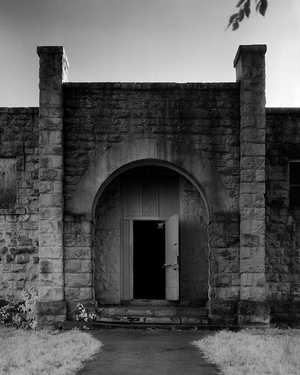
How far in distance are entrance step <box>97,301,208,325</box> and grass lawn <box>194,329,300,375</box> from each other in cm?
80

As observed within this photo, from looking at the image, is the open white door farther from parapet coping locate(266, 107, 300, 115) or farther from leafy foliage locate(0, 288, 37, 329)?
parapet coping locate(266, 107, 300, 115)

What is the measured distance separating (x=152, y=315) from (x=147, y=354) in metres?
2.02

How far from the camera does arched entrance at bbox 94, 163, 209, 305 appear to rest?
10484 millimetres

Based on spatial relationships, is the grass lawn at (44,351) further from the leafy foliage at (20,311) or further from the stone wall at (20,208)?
the stone wall at (20,208)

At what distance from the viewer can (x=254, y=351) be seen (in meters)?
7.29

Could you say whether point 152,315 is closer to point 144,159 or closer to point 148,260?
point 144,159

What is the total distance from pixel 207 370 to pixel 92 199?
4.07m

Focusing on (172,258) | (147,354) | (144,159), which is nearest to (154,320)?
(172,258)

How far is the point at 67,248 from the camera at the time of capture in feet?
30.8

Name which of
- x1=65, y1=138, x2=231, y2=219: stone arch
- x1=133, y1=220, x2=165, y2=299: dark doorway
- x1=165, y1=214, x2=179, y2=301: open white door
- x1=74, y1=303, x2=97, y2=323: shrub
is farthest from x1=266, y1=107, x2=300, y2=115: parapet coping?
x1=74, y1=303, x2=97, y2=323: shrub

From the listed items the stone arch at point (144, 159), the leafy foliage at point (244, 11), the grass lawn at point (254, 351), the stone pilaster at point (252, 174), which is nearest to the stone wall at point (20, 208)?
the stone arch at point (144, 159)

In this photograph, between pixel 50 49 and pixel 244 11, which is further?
pixel 50 49

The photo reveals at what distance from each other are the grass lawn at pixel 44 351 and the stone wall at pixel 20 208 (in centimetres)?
124

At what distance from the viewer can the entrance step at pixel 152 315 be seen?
9328 mm
